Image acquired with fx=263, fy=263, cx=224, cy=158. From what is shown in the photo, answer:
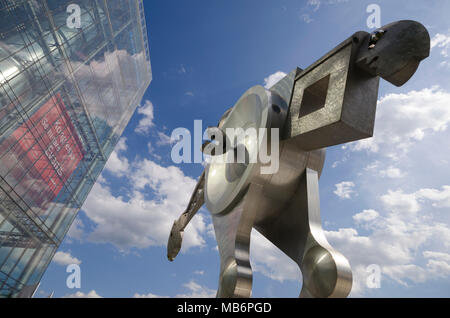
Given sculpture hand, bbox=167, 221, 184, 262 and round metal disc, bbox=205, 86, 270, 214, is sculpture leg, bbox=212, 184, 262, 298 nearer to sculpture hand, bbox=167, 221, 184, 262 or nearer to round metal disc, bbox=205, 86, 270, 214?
round metal disc, bbox=205, 86, 270, 214

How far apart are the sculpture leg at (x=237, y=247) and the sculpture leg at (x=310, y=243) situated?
0.92m

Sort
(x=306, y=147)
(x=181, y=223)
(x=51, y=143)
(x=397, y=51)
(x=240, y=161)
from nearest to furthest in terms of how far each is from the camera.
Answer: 1. (x=397, y=51)
2. (x=306, y=147)
3. (x=240, y=161)
4. (x=181, y=223)
5. (x=51, y=143)

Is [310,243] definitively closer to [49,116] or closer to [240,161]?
[240,161]

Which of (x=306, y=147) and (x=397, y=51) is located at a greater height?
(x=397, y=51)

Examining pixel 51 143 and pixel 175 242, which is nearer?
pixel 175 242

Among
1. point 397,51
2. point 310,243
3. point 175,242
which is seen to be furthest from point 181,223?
point 397,51

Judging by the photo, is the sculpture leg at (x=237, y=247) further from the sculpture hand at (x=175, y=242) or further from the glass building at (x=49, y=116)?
the glass building at (x=49, y=116)

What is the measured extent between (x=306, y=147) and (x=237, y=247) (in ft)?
9.08

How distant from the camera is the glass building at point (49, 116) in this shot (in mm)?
12125

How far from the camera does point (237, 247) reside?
18.9 ft

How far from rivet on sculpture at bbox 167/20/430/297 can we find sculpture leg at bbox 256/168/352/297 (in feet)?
0.05

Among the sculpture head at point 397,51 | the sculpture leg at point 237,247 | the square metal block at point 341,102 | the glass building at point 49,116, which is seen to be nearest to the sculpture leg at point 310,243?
the sculpture leg at point 237,247
